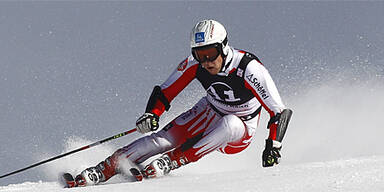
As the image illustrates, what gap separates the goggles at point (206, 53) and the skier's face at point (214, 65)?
0.08 feet

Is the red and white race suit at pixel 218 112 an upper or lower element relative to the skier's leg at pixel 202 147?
upper

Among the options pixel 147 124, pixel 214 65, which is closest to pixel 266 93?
pixel 214 65

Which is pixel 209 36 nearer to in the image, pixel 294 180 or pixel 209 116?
pixel 209 116

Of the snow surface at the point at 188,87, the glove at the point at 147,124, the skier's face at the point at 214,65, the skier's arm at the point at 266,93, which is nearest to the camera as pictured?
the snow surface at the point at 188,87

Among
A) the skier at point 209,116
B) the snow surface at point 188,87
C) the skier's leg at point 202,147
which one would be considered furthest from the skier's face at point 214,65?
the snow surface at point 188,87

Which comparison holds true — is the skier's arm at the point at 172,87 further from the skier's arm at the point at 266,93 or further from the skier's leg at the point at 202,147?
the skier's arm at the point at 266,93

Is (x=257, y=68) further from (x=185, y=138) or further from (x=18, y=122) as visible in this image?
(x=18, y=122)

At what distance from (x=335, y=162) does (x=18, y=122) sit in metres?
5.73

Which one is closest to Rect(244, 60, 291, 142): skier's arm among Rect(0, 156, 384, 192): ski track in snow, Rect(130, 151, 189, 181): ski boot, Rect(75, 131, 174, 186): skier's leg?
Rect(0, 156, 384, 192): ski track in snow

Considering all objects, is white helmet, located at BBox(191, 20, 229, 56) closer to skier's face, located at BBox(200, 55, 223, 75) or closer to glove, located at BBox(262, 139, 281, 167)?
skier's face, located at BBox(200, 55, 223, 75)

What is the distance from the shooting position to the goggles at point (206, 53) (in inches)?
185

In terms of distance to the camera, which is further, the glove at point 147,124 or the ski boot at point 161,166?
the glove at point 147,124

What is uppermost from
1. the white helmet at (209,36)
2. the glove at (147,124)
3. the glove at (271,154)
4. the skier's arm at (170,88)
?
the white helmet at (209,36)

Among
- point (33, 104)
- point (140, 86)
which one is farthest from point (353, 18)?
point (33, 104)
